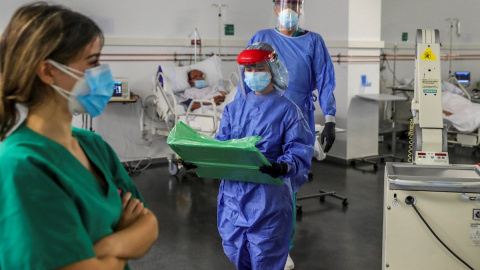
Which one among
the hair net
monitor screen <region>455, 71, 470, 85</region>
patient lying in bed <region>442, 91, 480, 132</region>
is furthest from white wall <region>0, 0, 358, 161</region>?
the hair net

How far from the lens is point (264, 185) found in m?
2.38

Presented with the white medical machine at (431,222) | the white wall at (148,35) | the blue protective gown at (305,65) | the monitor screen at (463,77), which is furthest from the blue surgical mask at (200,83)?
the monitor screen at (463,77)

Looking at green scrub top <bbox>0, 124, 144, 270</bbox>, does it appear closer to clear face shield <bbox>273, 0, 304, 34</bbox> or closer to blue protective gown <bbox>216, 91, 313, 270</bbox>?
blue protective gown <bbox>216, 91, 313, 270</bbox>

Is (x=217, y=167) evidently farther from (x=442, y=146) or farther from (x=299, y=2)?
(x=299, y=2)

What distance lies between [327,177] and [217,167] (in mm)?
3421

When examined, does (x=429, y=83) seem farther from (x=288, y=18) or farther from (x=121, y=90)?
(x=121, y=90)

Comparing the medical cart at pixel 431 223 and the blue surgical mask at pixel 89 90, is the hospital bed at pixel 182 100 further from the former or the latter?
the blue surgical mask at pixel 89 90

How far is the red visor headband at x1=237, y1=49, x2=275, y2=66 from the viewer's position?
97.7 inches

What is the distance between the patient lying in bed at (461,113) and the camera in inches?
250

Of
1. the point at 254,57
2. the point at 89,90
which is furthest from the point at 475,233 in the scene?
the point at 89,90

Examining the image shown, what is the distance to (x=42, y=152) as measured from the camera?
0.99m

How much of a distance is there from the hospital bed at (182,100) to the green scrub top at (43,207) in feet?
13.2

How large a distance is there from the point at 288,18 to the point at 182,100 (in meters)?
2.65

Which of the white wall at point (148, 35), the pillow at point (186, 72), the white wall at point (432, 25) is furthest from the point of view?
the white wall at point (432, 25)
